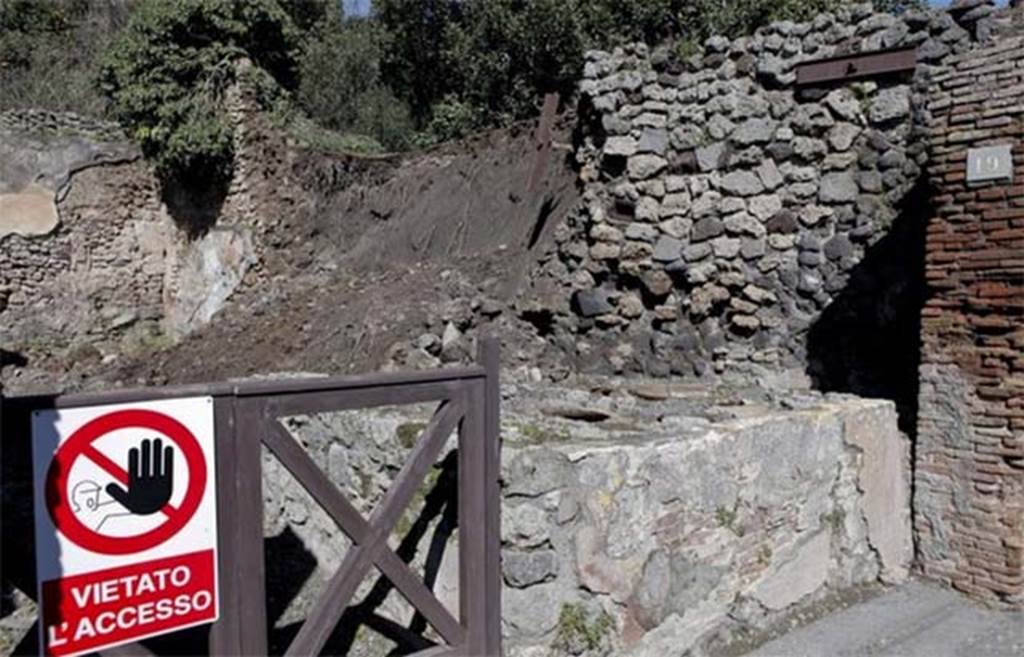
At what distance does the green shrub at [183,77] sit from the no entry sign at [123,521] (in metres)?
11.3

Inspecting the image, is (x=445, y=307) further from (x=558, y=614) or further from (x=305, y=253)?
(x=558, y=614)

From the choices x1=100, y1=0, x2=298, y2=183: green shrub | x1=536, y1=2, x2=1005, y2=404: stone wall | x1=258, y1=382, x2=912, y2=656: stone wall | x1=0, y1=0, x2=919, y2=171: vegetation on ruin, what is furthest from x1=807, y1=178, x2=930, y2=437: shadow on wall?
x1=100, y1=0, x2=298, y2=183: green shrub

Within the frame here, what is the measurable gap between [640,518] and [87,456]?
219 cm

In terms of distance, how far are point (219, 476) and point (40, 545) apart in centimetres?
51

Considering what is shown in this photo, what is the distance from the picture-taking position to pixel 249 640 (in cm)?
269

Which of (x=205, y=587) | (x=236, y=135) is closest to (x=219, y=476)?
(x=205, y=587)

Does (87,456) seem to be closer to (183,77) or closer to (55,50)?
(183,77)

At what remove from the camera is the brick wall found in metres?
4.61

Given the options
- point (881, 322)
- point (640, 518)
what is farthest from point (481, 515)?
point (881, 322)

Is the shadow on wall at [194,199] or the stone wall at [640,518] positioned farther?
the shadow on wall at [194,199]

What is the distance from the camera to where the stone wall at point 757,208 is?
6441mm

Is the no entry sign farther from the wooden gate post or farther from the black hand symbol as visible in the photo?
the wooden gate post

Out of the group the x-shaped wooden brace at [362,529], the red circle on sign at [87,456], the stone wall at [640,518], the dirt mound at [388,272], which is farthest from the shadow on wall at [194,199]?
the red circle on sign at [87,456]

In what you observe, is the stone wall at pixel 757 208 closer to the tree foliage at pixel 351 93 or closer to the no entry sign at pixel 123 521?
the no entry sign at pixel 123 521
